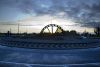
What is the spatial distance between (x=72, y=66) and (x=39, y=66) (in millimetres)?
2248

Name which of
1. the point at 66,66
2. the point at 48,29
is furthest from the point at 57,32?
the point at 66,66

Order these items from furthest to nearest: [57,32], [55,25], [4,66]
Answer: [57,32] < [55,25] < [4,66]

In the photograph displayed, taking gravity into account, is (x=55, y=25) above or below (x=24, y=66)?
above

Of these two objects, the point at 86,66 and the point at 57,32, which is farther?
the point at 57,32

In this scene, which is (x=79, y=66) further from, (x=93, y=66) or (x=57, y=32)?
(x=57, y=32)

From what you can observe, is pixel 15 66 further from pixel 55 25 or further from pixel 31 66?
pixel 55 25

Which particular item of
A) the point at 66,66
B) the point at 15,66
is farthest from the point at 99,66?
the point at 15,66

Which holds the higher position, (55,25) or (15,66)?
(55,25)

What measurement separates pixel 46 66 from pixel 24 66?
4.90ft

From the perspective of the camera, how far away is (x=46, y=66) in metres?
13.8

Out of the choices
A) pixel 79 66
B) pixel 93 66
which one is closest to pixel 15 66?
pixel 79 66

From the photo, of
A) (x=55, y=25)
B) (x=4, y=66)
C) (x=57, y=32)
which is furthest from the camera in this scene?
(x=57, y=32)

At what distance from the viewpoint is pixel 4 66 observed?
13305 millimetres

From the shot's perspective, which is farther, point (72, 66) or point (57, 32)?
point (57, 32)
